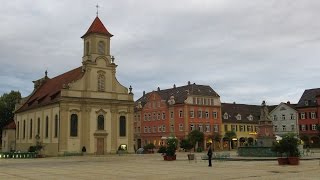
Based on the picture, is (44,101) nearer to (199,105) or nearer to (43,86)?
(43,86)

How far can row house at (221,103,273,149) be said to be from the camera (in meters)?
94.4

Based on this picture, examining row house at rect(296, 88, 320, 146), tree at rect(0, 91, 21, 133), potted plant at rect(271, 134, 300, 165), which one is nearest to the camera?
potted plant at rect(271, 134, 300, 165)

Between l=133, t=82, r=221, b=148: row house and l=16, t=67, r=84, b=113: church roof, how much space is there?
2531cm

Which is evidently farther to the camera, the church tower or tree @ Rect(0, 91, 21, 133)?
tree @ Rect(0, 91, 21, 133)

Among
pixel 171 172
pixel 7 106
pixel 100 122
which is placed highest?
pixel 7 106

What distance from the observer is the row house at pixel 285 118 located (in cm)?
9700

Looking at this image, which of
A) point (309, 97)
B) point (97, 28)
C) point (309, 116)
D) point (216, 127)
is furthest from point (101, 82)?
point (309, 97)

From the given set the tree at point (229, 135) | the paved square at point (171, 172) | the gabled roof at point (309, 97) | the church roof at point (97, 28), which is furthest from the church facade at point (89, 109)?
the gabled roof at point (309, 97)

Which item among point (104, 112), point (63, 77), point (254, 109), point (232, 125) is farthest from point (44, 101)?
point (254, 109)

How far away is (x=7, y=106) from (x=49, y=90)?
26157 mm

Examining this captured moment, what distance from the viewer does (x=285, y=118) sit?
98.4 metres

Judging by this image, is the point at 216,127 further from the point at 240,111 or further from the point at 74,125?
the point at 74,125

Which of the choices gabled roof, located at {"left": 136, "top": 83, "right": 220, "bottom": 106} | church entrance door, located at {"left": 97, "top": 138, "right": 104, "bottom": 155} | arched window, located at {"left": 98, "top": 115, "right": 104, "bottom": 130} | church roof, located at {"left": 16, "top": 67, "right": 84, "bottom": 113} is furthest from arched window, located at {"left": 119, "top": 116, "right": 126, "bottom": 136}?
gabled roof, located at {"left": 136, "top": 83, "right": 220, "bottom": 106}

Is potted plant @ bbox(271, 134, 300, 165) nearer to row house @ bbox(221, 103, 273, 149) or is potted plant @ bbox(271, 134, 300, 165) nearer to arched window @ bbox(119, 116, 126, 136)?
arched window @ bbox(119, 116, 126, 136)
